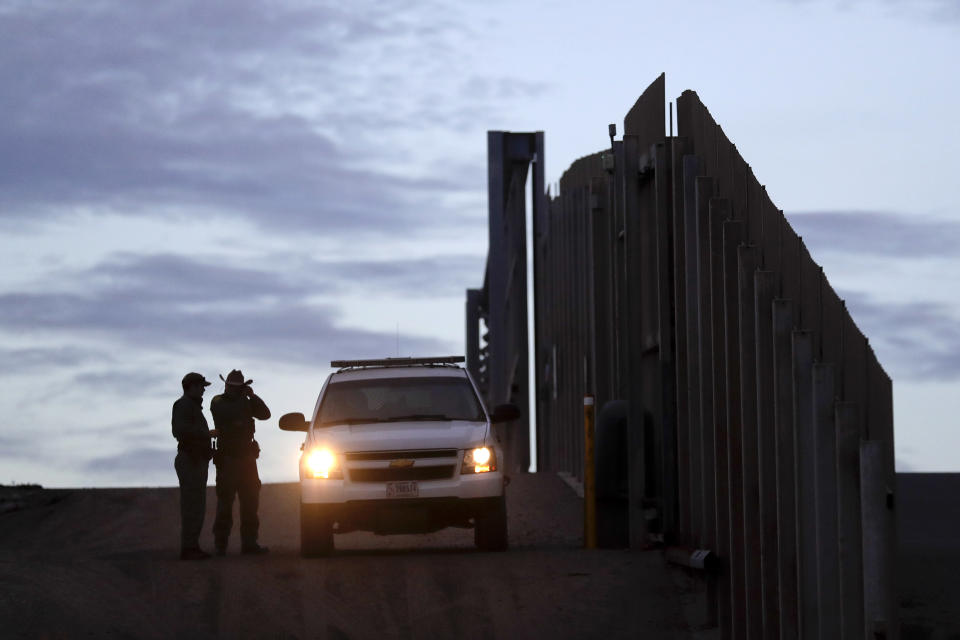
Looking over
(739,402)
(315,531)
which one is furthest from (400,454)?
(739,402)

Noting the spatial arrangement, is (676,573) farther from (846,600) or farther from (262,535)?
(262,535)

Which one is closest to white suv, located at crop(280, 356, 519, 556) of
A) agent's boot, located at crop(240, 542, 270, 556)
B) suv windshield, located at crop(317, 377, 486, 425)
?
suv windshield, located at crop(317, 377, 486, 425)

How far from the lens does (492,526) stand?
17562mm

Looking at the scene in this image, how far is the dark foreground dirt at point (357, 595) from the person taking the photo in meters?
14.5

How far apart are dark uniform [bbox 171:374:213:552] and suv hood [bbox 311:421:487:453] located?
166 centimetres

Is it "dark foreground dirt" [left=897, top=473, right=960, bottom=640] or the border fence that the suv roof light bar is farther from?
"dark foreground dirt" [left=897, top=473, right=960, bottom=640]

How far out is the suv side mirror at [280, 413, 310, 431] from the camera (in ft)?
59.4

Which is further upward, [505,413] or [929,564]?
[505,413]

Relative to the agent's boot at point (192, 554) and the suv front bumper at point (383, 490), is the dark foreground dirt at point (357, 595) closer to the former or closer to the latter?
the agent's boot at point (192, 554)

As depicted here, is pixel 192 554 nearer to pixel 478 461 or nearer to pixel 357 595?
pixel 478 461

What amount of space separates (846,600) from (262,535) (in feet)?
42.5

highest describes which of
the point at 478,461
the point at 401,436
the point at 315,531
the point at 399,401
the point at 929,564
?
the point at 399,401

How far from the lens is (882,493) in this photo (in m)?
10.6

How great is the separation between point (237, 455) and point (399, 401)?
202 centimetres
